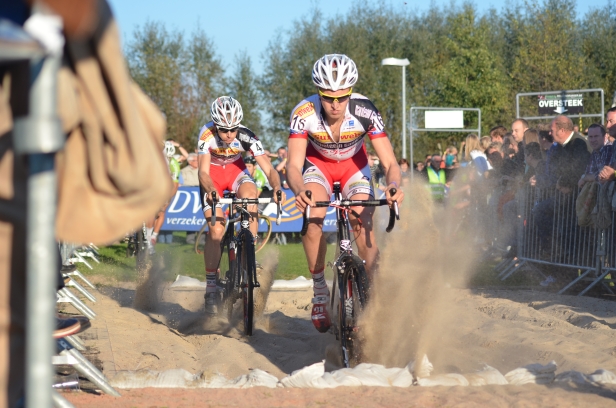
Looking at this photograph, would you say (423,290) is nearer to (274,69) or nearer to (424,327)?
(424,327)

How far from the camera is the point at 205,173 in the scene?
9.06 meters

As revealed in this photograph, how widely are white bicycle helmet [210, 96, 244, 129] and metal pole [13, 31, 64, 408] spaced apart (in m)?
7.30

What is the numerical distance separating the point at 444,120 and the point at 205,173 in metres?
20.6

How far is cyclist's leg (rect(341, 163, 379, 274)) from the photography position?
269 inches

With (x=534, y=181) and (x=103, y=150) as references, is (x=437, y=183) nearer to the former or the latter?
(x=534, y=181)

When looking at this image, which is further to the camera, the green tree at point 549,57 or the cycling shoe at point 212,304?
the green tree at point 549,57

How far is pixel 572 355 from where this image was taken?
639 cm

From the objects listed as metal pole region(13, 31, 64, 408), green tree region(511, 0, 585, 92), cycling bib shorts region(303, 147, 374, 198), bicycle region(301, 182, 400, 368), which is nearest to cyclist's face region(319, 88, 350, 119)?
cycling bib shorts region(303, 147, 374, 198)

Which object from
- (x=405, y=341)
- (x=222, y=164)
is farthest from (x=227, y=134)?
(x=405, y=341)

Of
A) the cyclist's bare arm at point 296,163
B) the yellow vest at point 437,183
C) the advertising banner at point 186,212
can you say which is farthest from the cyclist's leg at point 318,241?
the yellow vest at point 437,183

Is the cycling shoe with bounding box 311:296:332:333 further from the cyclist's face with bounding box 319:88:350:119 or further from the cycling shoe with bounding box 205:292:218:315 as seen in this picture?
the cycling shoe with bounding box 205:292:218:315

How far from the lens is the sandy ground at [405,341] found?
4.77m

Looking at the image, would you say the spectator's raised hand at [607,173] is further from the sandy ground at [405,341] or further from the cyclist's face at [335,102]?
the cyclist's face at [335,102]

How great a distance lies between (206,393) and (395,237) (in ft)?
8.23
